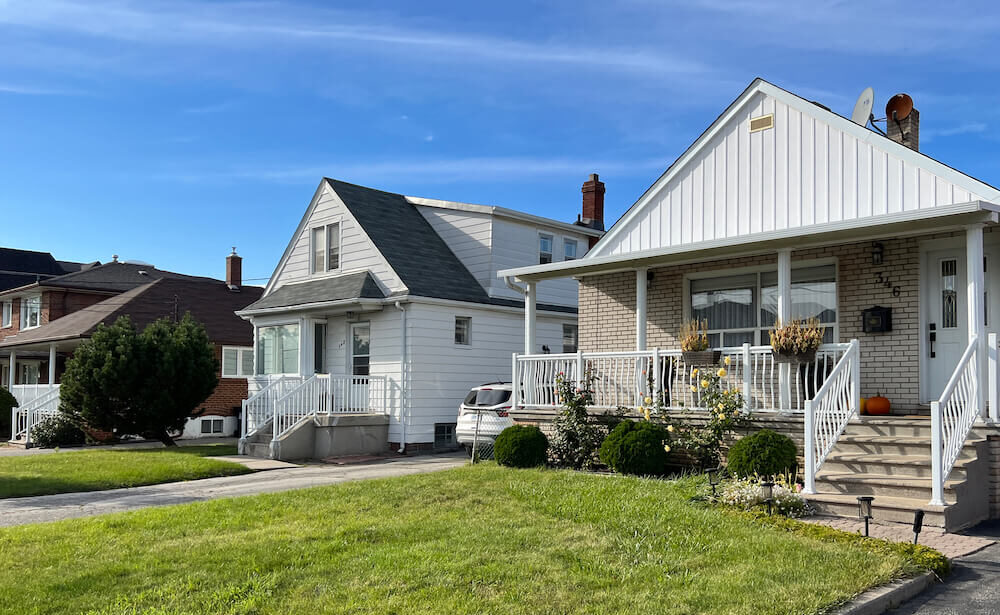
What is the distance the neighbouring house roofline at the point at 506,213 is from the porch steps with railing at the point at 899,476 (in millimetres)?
12875

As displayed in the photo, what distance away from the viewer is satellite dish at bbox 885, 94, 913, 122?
13.3m

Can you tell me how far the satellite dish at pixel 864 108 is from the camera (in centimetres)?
1366

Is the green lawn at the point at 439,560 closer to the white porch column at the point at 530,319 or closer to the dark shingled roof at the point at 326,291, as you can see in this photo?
the white porch column at the point at 530,319

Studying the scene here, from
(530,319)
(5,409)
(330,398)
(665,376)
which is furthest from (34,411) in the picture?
(665,376)

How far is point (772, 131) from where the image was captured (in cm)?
1370

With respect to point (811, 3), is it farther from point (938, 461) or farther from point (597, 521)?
point (597, 521)

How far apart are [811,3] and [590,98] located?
15.5 ft

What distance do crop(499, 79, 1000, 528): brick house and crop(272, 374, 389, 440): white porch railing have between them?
5230mm

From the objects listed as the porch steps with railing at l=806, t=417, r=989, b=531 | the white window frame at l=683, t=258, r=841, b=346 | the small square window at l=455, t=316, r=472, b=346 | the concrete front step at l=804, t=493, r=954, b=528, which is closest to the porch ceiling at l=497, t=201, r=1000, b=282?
the white window frame at l=683, t=258, r=841, b=346

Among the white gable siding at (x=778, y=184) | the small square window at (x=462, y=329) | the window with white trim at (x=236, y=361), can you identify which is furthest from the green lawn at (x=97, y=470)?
the window with white trim at (x=236, y=361)

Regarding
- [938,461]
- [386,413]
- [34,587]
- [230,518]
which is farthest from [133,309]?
[938,461]

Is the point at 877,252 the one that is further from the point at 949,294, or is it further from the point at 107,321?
the point at 107,321

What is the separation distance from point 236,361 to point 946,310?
76.9 ft

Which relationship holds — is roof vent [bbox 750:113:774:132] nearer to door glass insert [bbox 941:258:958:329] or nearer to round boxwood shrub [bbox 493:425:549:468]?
door glass insert [bbox 941:258:958:329]
